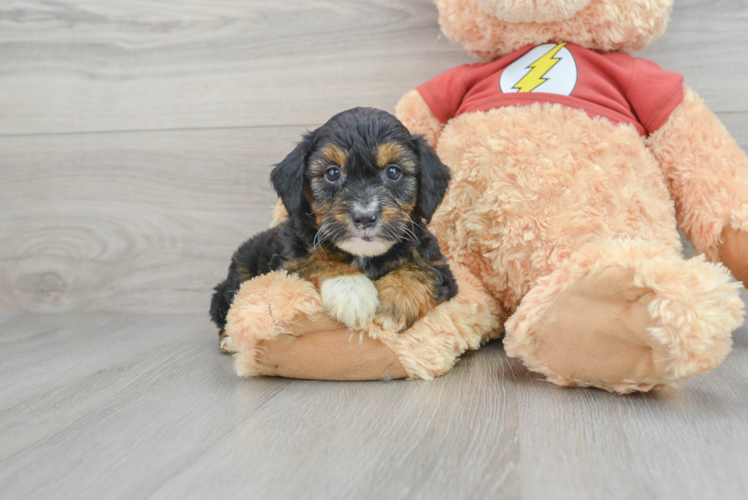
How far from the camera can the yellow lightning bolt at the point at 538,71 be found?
5.49 ft

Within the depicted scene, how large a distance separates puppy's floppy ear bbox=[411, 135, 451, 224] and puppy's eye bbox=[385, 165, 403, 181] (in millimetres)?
63

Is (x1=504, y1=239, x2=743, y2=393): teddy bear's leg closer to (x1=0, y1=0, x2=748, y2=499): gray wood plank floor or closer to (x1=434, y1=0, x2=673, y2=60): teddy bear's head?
(x1=0, y1=0, x2=748, y2=499): gray wood plank floor

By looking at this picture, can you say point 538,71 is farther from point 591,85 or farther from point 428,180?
point 428,180

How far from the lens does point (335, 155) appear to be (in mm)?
1366

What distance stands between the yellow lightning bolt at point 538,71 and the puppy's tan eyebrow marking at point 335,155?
2.11 ft

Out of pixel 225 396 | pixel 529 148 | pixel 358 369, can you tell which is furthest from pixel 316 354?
pixel 529 148

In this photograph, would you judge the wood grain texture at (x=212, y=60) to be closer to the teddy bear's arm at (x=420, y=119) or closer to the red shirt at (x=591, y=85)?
the teddy bear's arm at (x=420, y=119)

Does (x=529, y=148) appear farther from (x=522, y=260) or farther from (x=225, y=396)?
(x=225, y=396)

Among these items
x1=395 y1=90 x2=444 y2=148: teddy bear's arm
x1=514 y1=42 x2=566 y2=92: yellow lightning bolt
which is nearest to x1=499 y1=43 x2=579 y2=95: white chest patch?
x1=514 y1=42 x2=566 y2=92: yellow lightning bolt

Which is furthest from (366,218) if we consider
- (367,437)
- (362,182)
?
(367,437)

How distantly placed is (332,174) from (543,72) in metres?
0.74

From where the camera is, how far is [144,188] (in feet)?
7.84

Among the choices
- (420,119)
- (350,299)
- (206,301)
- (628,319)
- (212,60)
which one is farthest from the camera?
(206,301)

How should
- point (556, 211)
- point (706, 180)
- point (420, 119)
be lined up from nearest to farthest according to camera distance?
point (556, 211), point (706, 180), point (420, 119)
